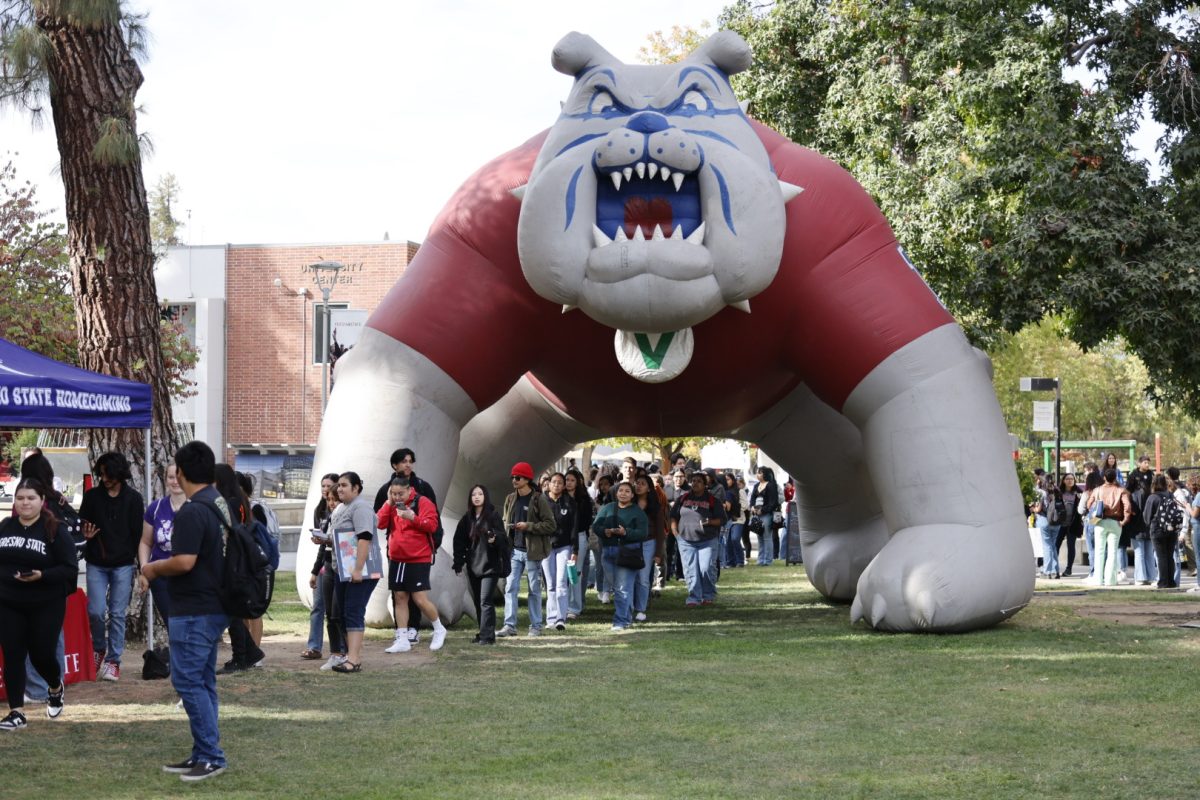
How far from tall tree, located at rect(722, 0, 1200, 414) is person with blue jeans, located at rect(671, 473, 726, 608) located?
4863mm

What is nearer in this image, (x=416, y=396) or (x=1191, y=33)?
(x=416, y=396)

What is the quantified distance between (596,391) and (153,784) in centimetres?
652

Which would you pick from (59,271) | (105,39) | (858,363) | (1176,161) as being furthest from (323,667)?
(59,271)

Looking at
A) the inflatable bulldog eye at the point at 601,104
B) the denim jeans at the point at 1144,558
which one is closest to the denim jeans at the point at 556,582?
the inflatable bulldog eye at the point at 601,104

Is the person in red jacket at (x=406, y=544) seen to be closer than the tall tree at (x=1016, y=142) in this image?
Yes

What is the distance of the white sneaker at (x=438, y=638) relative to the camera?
10.7 metres

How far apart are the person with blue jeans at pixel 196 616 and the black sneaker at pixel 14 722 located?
5.17ft

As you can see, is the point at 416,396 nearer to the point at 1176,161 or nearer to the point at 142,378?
the point at 142,378

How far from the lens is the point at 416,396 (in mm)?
11273

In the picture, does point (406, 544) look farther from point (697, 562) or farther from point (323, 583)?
point (697, 562)

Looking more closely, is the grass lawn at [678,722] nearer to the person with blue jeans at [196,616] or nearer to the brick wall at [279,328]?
the person with blue jeans at [196,616]

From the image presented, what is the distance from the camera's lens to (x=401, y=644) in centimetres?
1059

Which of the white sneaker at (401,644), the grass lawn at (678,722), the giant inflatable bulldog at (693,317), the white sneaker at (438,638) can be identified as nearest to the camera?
the grass lawn at (678,722)

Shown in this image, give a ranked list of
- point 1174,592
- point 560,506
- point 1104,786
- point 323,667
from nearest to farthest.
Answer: point 1104,786 < point 323,667 < point 560,506 < point 1174,592
